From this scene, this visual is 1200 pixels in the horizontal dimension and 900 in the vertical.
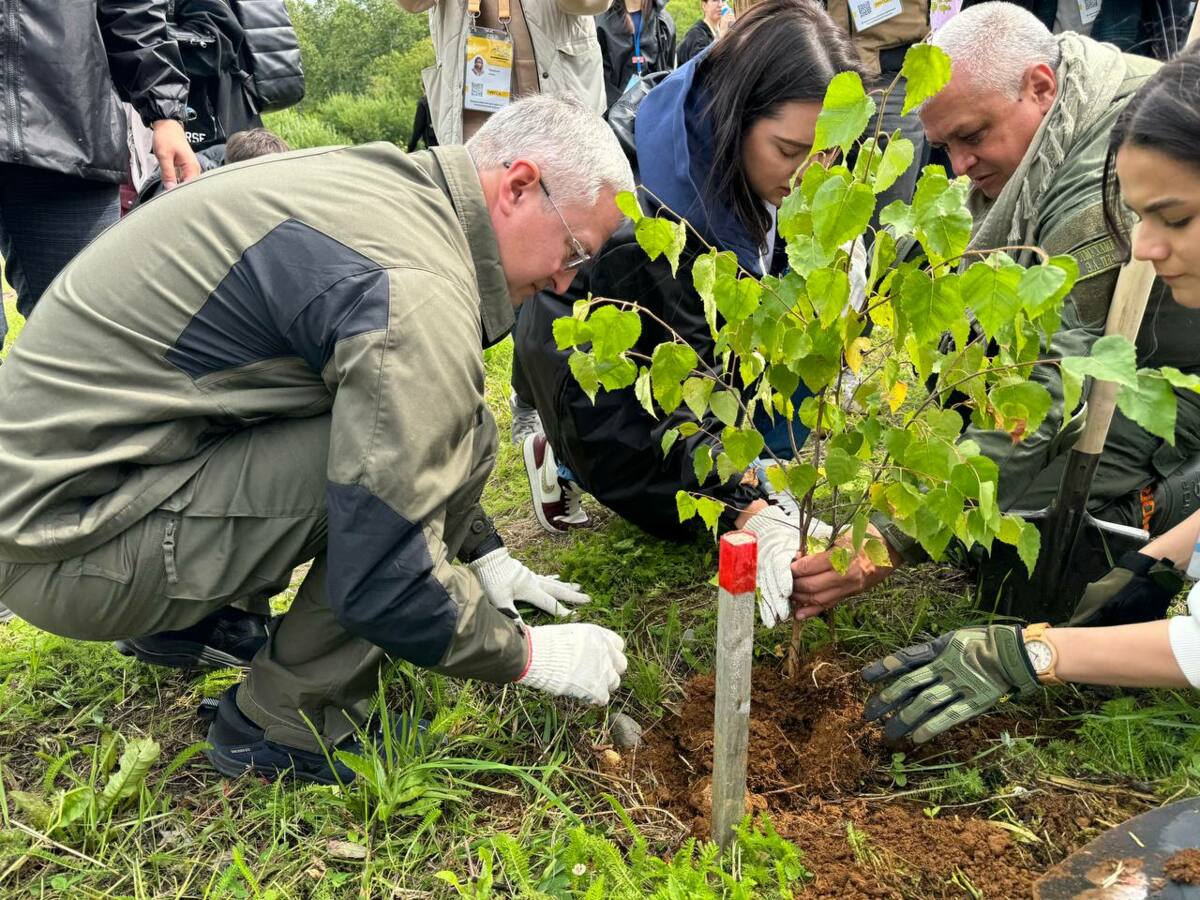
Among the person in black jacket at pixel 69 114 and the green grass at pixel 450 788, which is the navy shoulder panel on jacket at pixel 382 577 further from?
the person in black jacket at pixel 69 114

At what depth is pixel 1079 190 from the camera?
2.31m

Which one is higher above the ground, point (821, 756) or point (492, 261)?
point (492, 261)

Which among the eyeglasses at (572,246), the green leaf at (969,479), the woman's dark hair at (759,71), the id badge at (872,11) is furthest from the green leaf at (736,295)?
the id badge at (872,11)

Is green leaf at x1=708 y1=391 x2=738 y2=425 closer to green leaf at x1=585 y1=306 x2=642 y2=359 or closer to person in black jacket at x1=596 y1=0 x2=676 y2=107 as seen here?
green leaf at x1=585 y1=306 x2=642 y2=359

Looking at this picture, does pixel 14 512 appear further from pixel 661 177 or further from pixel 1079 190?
pixel 1079 190

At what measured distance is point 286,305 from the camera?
1654 millimetres

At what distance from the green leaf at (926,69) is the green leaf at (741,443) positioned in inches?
24.0

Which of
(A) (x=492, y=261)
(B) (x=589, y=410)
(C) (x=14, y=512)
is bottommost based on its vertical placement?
(B) (x=589, y=410)

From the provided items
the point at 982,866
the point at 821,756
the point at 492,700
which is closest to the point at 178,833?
the point at 492,700

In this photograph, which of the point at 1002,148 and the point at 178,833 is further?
the point at 1002,148

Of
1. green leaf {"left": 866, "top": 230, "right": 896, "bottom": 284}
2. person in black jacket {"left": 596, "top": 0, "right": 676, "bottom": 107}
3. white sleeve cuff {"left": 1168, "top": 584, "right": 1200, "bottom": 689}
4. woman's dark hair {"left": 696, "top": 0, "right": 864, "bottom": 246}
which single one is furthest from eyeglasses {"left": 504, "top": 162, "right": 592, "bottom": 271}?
person in black jacket {"left": 596, "top": 0, "right": 676, "bottom": 107}

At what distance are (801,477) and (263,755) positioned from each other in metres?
1.26

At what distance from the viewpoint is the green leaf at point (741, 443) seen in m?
1.75

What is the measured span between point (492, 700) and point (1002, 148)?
195 cm
